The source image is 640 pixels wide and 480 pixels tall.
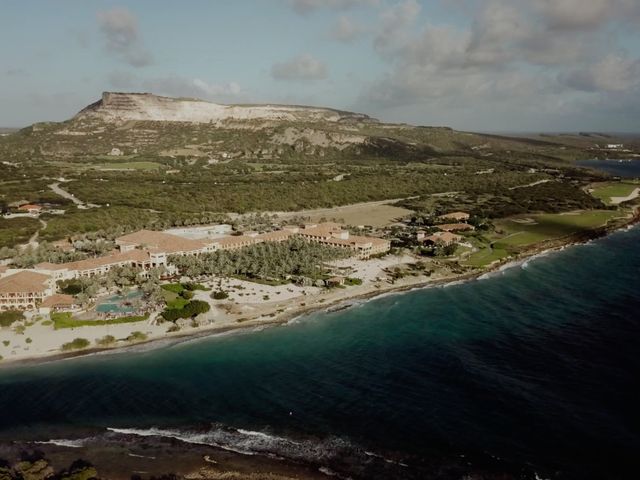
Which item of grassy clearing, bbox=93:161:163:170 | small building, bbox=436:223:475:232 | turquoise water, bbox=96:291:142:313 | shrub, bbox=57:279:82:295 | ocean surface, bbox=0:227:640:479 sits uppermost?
grassy clearing, bbox=93:161:163:170

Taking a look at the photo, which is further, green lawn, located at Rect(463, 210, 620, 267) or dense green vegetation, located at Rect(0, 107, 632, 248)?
dense green vegetation, located at Rect(0, 107, 632, 248)

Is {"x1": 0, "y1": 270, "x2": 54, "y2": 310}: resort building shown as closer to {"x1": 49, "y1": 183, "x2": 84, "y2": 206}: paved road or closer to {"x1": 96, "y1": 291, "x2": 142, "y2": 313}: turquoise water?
{"x1": 96, "y1": 291, "x2": 142, "y2": 313}: turquoise water

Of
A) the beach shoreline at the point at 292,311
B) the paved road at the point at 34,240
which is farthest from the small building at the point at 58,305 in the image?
the paved road at the point at 34,240

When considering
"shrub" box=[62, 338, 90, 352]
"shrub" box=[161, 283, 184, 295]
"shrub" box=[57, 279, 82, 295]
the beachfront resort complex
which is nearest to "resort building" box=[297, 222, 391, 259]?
the beachfront resort complex

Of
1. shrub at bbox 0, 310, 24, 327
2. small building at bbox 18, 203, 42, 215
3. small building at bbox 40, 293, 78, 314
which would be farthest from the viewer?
small building at bbox 18, 203, 42, 215

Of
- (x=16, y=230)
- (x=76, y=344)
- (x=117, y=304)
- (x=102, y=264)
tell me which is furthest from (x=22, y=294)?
(x=16, y=230)

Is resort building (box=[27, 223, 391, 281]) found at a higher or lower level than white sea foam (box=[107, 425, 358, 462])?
higher
